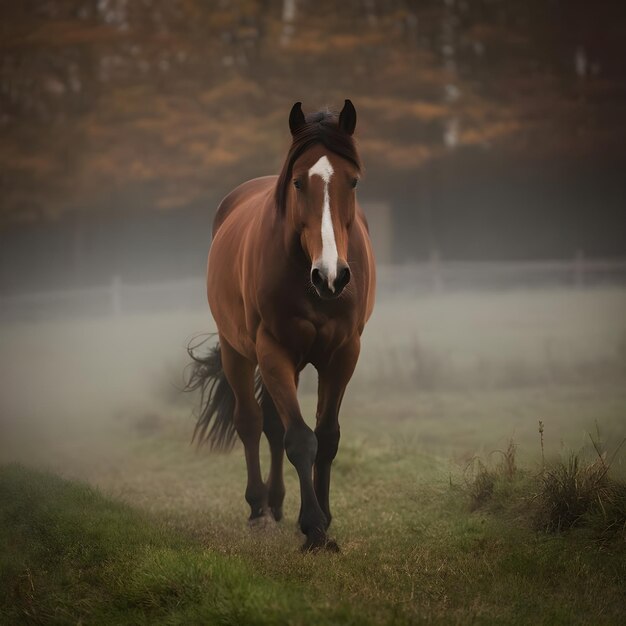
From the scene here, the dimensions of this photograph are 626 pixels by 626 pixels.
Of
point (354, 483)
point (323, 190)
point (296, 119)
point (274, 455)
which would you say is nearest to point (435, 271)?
point (354, 483)

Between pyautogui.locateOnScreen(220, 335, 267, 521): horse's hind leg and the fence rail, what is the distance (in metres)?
9.39

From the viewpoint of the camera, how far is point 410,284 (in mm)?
17859

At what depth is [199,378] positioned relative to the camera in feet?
23.6

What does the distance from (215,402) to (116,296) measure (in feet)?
35.5

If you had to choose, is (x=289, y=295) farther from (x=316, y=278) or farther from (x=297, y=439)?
(x=297, y=439)

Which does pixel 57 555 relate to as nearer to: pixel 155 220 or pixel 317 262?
pixel 317 262

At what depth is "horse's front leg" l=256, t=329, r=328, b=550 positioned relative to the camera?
16.0ft

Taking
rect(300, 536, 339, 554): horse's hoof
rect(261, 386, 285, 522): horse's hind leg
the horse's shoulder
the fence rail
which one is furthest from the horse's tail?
the fence rail

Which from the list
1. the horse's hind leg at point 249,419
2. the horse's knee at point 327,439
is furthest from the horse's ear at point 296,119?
the horse's hind leg at point 249,419

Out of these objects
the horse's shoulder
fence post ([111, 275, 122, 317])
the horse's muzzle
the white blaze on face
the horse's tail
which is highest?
the horse's shoulder

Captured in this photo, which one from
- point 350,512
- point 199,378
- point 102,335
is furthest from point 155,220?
point 350,512

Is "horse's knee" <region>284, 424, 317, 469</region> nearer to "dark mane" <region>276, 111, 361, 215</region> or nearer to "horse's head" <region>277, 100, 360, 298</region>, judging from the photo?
"horse's head" <region>277, 100, 360, 298</region>

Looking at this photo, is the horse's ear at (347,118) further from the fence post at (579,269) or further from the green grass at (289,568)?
the fence post at (579,269)

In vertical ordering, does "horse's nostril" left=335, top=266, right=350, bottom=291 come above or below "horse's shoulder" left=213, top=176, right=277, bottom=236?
below
